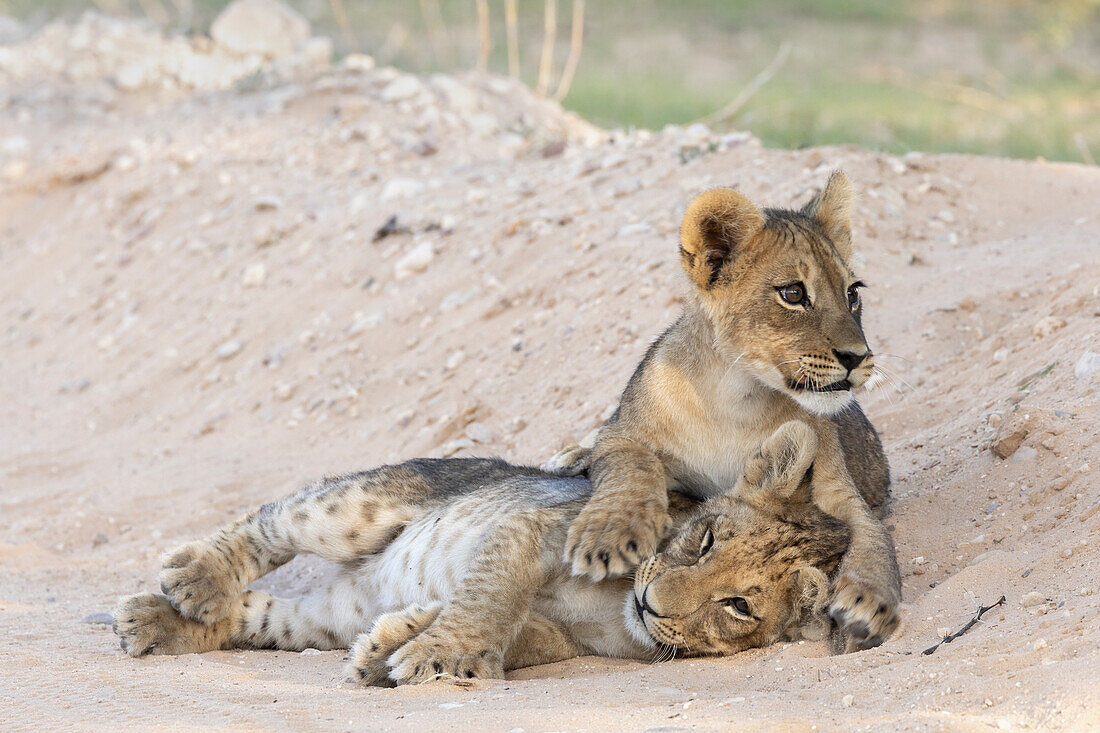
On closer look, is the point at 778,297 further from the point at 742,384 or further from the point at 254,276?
the point at 254,276

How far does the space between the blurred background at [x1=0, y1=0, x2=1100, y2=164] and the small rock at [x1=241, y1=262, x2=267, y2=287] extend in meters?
4.85

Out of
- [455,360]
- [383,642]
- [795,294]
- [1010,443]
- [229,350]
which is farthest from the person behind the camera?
[229,350]

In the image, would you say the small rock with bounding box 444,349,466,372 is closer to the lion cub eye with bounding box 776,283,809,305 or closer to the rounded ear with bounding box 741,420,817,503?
the lion cub eye with bounding box 776,283,809,305

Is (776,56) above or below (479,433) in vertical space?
above

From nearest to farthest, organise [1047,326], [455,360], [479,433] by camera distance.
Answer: [1047,326] < [479,433] < [455,360]

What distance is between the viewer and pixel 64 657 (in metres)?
4.45

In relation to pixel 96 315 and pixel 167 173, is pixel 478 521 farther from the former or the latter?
pixel 167 173

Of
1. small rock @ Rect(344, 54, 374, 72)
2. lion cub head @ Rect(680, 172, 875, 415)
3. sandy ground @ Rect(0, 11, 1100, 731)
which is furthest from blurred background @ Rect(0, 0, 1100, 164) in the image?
lion cub head @ Rect(680, 172, 875, 415)

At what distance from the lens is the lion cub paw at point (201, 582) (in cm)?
489

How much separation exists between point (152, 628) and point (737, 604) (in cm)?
230

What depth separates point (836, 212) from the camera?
520cm

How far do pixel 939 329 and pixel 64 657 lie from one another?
488cm

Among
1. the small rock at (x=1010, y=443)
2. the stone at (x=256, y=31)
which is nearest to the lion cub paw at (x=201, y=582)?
the small rock at (x=1010, y=443)

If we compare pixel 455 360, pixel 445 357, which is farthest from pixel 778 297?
pixel 445 357
